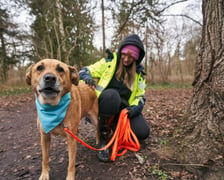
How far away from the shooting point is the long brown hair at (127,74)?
9.48 ft

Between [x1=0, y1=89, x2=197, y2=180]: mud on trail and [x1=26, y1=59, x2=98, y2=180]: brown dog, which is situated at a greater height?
[x1=26, y1=59, x2=98, y2=180]: brown dog

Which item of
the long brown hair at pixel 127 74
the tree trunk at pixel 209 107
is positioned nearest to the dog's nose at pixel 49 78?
the long brown hair at pixel 127 74

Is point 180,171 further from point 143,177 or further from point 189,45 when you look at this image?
point 189,45

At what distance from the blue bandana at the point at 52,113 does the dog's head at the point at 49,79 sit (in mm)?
59

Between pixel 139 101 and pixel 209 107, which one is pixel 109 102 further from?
pixel 209 107

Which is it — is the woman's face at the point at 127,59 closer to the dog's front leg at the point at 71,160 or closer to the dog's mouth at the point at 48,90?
the dog's mouth at the point at 48,90

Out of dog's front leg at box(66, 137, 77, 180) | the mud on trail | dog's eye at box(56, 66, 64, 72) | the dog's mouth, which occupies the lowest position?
the mud on trail

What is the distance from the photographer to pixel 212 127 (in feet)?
6.67

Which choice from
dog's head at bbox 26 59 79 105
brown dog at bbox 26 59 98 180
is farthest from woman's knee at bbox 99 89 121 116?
dog's head at bbox 26 59 79 105

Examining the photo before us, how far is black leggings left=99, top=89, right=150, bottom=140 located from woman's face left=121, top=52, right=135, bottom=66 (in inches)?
21.3

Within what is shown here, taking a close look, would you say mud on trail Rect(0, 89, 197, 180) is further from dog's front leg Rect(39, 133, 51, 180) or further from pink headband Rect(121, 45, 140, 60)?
pink headband Rect(121, 45, 140, 60)

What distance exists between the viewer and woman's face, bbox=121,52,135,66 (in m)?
2.73

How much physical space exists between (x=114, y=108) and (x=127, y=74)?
2.35 ft

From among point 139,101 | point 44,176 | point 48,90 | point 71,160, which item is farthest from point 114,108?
point 44,176
